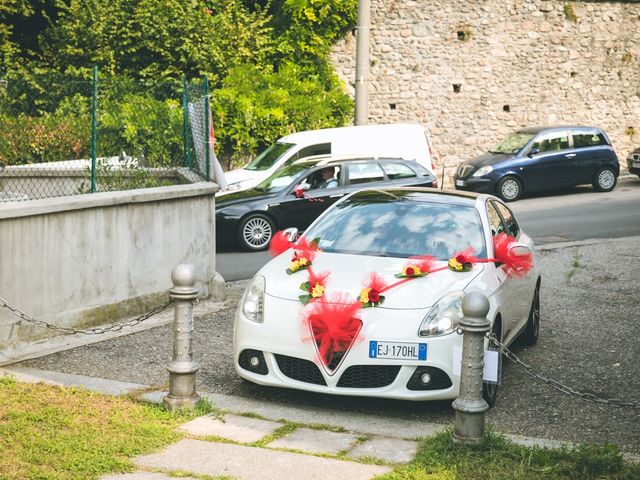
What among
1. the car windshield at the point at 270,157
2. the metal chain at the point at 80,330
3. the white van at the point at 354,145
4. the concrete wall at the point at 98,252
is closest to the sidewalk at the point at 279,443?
the metal chain at the point at 80,330

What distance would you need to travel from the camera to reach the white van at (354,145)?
19609 millimetres

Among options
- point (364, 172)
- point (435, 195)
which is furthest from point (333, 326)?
point (364, 172)

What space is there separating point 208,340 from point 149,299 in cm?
138

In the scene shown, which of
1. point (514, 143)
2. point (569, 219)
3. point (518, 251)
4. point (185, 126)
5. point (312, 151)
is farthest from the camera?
point (514, 143)

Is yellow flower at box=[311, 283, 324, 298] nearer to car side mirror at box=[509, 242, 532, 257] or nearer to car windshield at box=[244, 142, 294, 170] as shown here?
car side mirror at box=[509, 242, 532, 257]

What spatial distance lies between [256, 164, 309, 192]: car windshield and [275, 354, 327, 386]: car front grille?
918cm

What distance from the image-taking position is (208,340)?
926cm

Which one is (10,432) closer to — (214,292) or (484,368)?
(484,368)

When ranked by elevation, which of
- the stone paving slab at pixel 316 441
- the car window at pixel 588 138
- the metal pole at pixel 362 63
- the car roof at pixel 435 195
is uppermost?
the metal pole at pixel 362 63

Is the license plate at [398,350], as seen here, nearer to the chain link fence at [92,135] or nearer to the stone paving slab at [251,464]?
the stone paving slab at [251,464]

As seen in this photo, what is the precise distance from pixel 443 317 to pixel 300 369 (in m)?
1.08

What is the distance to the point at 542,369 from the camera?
8.48 m

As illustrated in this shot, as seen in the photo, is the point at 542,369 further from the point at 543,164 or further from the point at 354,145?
the point at 543,164

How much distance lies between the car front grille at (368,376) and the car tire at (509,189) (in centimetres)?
1590
